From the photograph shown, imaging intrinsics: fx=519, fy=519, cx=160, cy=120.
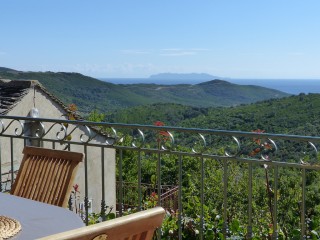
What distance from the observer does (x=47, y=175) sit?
3141 millimetres

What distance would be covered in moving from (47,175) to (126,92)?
76499 millimetres

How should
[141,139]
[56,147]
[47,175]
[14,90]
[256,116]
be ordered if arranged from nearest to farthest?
[47,175] → [141,139] → [56,147] → [14,90] → [256,116]

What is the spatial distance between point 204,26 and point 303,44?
19.8 metres

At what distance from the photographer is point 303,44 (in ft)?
207

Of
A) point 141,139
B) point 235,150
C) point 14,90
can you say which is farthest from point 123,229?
point 14,90

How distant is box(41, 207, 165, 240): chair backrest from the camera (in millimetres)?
1306

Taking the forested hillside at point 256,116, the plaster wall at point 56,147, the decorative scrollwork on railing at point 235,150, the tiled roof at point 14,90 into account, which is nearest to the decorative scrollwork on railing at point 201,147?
the decorative scrollwork on railing at point 235,150

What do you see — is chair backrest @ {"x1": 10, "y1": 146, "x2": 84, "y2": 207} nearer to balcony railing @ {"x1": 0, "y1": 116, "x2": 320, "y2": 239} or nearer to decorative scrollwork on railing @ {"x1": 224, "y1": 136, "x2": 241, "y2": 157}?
balcony railing @ {"x1": 0, "y1": 116, "x2": 320, "y2": 239}

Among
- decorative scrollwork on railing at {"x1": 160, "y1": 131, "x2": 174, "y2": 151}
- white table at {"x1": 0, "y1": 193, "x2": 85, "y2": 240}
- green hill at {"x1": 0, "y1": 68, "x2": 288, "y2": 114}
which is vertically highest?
decorative scrollwork on railing at {"x1": 160, "y1": 131, "x2": 174, "y2": 151}

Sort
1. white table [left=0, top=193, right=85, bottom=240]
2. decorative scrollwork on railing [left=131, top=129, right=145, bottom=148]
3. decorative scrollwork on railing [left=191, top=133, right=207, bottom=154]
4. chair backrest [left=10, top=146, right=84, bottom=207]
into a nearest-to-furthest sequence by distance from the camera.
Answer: white table [left=0, top=193, right=85, bottom=240] < chair backrest [left=10, top=146, right=84, bottom=207] < decorative scrollwork on railing [left=191, top=133, right=207, bottom=154] < decorative scrollwork on railing [left=131, top=129, right=145, bottom=148]

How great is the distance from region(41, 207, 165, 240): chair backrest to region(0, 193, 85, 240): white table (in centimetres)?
78

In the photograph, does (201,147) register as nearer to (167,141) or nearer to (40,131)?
(167,141)

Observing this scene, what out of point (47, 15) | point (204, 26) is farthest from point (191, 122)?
point (47, 15)

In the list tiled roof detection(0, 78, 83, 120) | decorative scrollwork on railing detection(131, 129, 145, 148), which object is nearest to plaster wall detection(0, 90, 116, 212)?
tiled roof detection(0, 78, 83, 120)
